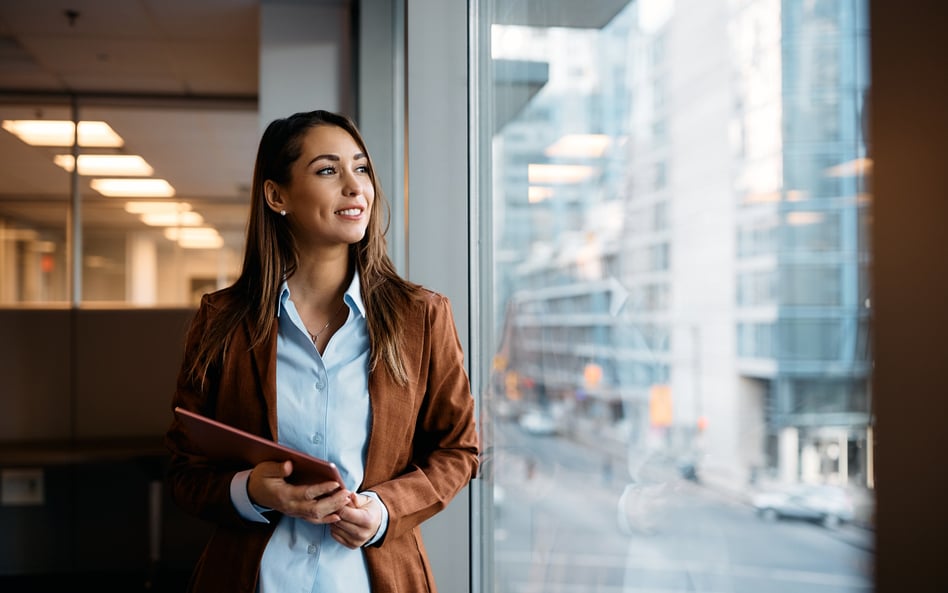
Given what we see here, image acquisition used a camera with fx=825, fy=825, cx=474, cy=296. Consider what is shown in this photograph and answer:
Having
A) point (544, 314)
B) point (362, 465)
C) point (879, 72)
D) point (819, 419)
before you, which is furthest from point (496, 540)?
point (879, 72)

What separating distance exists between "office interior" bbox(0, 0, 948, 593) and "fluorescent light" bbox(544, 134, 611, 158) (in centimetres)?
5

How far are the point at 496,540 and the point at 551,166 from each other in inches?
35.6

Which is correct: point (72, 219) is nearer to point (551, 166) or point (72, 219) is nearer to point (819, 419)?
point (551, 166)

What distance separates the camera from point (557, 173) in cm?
122

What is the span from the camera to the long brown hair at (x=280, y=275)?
1.40 metres

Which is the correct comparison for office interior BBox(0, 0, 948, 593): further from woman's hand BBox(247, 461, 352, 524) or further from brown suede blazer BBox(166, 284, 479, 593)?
woman's hand BBox(247, 461, 352, 524)

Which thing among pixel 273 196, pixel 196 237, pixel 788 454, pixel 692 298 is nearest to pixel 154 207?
pixel 196 237

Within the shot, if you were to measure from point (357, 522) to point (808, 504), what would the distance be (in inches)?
33.8

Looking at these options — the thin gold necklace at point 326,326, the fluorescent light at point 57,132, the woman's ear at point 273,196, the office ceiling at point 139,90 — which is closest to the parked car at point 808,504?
the thin gold necklace at point 326,326

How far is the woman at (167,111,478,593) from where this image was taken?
4.34ft

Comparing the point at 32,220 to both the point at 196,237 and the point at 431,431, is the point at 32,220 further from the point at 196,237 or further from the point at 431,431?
the point at 431,431

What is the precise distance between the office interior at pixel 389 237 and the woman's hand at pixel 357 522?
288 mm

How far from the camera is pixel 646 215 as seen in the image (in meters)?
0.86

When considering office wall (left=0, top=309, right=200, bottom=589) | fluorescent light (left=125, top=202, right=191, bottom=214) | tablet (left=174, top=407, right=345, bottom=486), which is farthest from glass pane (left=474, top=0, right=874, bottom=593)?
fluorescent light (left=125, top=202, right=191, bottom=214)
